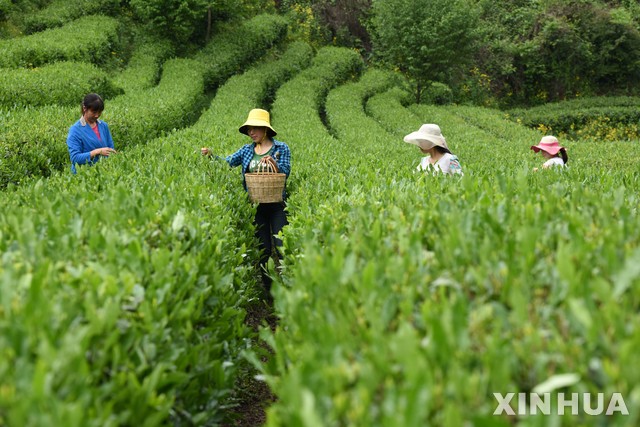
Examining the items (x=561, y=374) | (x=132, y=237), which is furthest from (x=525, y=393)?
(x=132, y=237)

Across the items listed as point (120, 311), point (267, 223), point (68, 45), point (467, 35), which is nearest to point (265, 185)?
point (267, 223)

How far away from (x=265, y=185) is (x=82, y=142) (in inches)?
101

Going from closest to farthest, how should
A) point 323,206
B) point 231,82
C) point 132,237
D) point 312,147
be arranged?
point 132,237 < point 323,206 < point 312,147 < point 231,82

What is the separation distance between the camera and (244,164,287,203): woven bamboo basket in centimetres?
554

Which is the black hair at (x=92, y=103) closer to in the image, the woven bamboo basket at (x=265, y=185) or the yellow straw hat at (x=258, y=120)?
the yellow straw hat at (x=258, y=120)

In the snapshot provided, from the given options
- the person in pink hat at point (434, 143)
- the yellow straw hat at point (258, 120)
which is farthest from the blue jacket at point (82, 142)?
the person in pink hat at point (434, 143)

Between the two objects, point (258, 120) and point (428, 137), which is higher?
point (258, 120)

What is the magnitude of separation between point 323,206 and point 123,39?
22.7 metres

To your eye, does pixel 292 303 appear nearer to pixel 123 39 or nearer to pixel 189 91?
pixel 189 91

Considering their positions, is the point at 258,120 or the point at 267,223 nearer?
the point at 258,120

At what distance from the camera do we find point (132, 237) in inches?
115

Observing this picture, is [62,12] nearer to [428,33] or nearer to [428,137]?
[428,33]

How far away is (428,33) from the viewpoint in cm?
2264

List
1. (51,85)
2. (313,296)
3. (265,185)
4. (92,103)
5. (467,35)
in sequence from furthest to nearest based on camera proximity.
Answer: (467,35), (51,85), (92,103), (265,185), (313,296)
